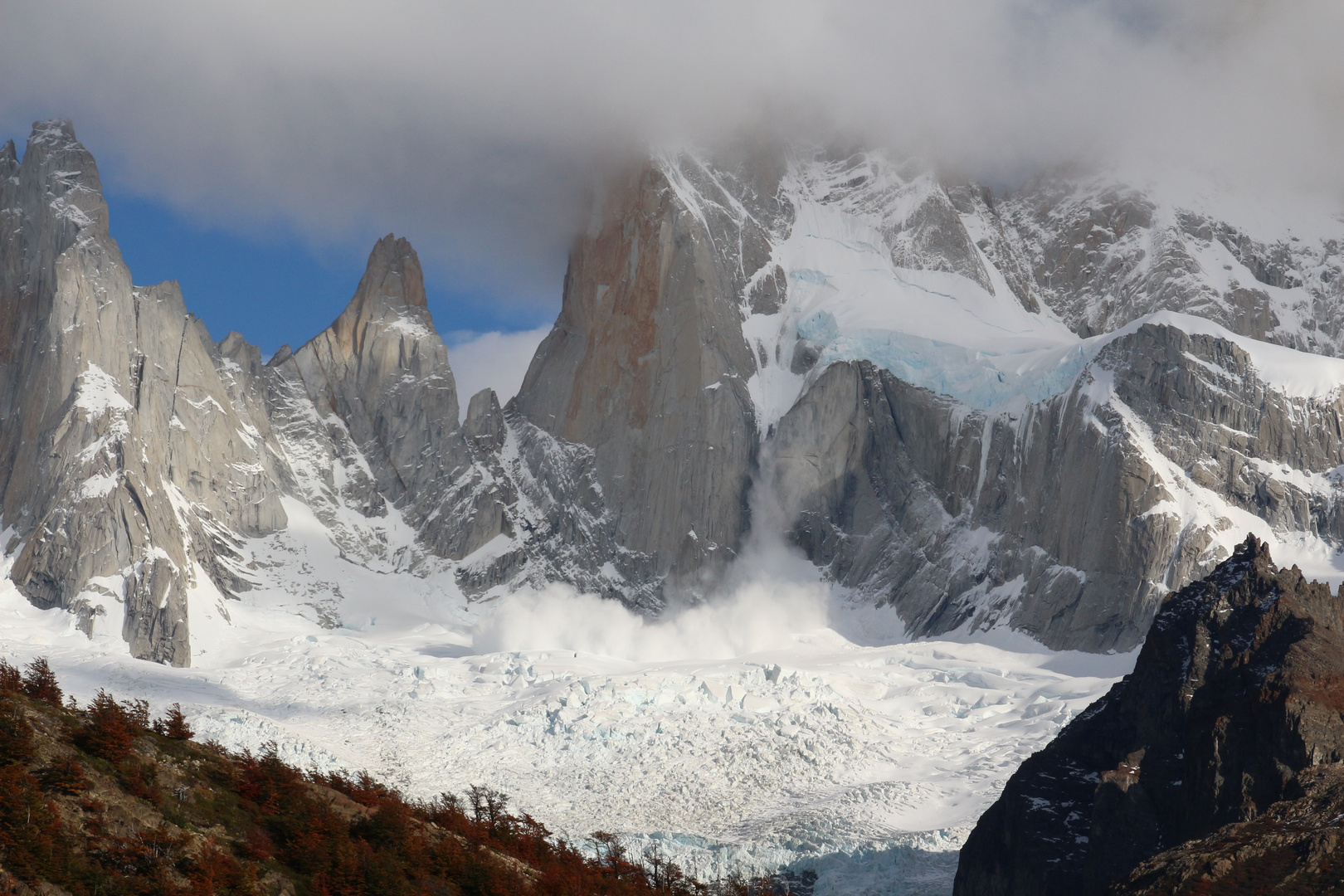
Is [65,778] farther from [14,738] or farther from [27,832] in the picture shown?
[27,832]

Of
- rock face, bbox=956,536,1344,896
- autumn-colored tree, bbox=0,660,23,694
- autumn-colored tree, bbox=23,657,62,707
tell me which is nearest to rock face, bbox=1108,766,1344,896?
rock face, bbox=956,536,1344,896

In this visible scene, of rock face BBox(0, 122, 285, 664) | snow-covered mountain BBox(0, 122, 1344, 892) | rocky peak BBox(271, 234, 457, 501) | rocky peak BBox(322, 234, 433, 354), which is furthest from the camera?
rocky peak BBox(322, 234, 433, 354)

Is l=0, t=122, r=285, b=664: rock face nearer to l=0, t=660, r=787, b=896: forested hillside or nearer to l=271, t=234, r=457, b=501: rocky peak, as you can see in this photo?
l=271, t=234, r=457, b=501: rocky peak

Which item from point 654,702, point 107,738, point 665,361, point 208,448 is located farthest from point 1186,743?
point 208,448

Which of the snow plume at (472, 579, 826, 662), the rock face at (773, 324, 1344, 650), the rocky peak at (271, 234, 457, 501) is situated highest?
the rocky peak at (271, 234, 457, 501)

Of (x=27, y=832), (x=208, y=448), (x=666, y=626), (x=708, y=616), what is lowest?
(x=27, y=832)

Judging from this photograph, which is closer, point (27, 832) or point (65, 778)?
point (27, 832)
